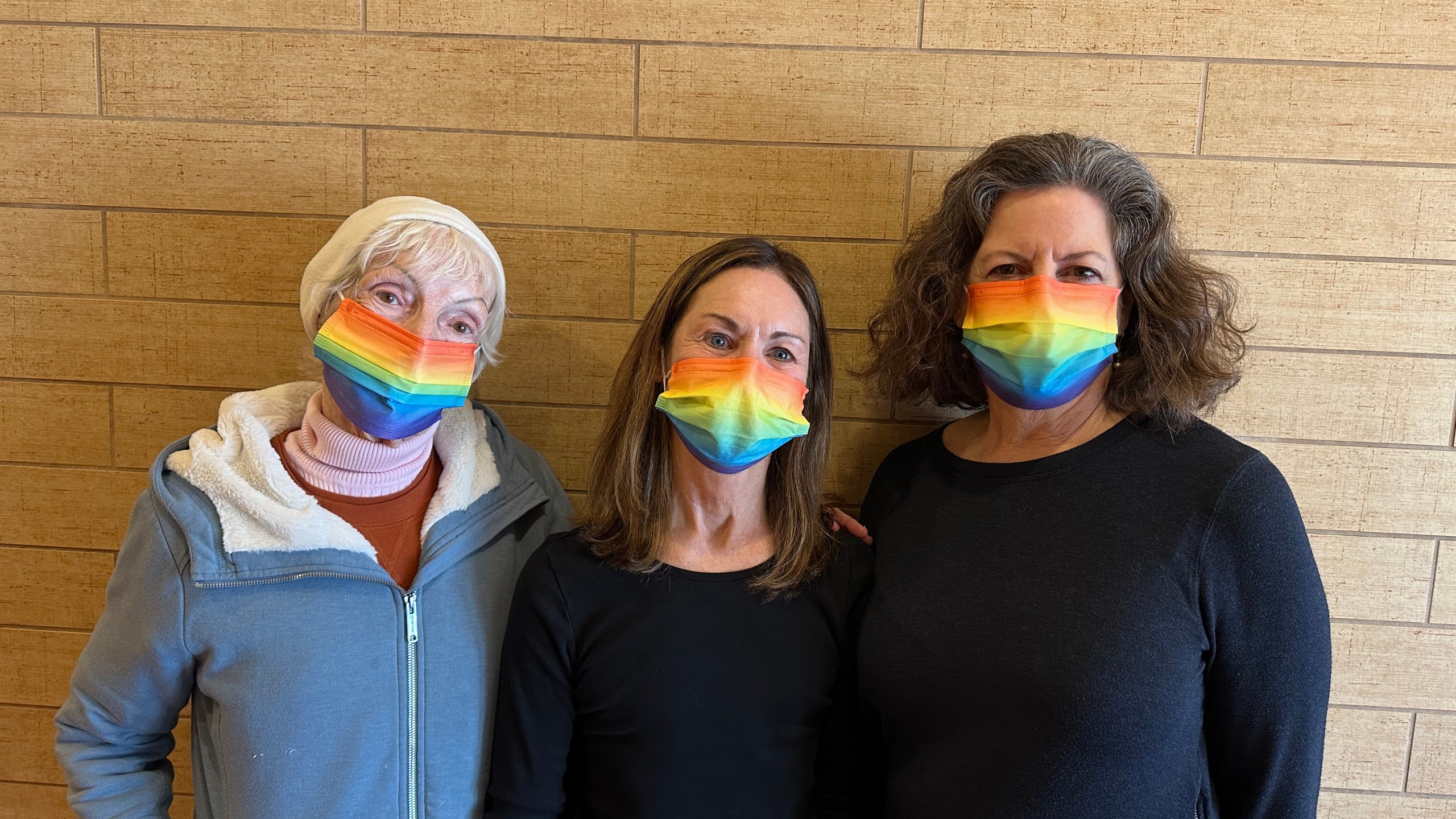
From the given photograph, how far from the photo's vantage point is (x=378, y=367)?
133 cm

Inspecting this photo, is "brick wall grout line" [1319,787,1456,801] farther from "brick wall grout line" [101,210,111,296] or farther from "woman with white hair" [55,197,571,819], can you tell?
"brick wall grout line" [101,210,111,296]

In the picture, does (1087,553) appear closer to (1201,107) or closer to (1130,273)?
(1130,273)

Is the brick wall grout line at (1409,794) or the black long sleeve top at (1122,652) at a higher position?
the black long sleeve top at (1122,652)

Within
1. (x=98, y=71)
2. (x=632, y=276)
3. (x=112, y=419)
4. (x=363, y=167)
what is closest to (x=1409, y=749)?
(x=632, y=276)

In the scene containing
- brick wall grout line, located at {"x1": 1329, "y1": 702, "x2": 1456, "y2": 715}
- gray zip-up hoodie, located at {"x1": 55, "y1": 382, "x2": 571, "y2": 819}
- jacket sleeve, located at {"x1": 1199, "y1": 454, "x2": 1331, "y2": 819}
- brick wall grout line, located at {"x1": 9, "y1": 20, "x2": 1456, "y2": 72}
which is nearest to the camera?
jacket sleeve, located at {"x1": 1199, "y1": 454, "x2": 1331, "y2": 819}

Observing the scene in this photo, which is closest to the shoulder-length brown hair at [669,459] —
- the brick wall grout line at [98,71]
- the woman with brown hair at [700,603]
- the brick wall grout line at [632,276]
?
the woman with brown hair at [700,603]

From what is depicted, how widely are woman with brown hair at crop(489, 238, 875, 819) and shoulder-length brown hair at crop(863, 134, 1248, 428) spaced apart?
27 cm

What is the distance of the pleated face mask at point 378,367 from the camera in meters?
1.34

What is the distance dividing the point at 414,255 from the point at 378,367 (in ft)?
0.64

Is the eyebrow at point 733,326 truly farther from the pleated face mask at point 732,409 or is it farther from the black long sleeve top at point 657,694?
the black long sleeve top at point 657,694

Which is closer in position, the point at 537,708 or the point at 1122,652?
the point at 1122,652

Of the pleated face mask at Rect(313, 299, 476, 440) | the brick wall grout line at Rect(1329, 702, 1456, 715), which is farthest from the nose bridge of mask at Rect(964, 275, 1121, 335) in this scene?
the brick wall grout line at Rect(1329, 702, 1456, 715)

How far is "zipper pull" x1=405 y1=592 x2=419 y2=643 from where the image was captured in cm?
137

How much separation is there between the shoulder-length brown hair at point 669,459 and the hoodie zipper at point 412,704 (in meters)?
0.32
